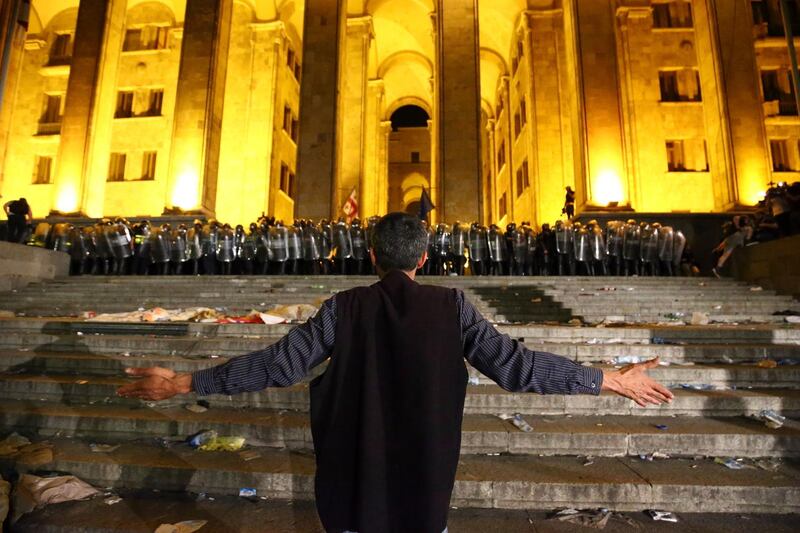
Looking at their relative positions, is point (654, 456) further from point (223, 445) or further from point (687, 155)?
point (687, 155)

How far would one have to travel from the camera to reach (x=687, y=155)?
20422 mm

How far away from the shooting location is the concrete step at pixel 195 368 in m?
4.35

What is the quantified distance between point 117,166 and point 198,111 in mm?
8799

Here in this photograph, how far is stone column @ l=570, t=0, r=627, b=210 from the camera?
15.8m

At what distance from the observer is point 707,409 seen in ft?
12.8

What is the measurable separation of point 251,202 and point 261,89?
6241 millimetres

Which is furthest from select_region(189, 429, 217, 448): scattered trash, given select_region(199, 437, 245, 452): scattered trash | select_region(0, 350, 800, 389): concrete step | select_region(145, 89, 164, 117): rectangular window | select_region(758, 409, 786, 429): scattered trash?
select_region(145, 89, 164, 117): rectangular window

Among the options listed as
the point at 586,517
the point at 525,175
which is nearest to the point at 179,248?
the point at 586,517

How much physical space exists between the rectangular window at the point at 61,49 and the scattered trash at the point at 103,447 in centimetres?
2905

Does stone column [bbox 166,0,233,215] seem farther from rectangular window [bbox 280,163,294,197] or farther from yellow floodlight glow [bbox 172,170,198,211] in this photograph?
rectangular window [bbox 280,163,294,197]

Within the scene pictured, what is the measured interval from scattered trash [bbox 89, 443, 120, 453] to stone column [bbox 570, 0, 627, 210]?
15.7 metres

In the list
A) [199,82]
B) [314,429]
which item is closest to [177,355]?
[314,429]

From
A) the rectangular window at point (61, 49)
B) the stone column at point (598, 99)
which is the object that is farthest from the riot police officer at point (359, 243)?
the rectangular window at point (61, 49)

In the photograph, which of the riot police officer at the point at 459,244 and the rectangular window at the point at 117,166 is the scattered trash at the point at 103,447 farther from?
the rectangular window at the point at 117,166
